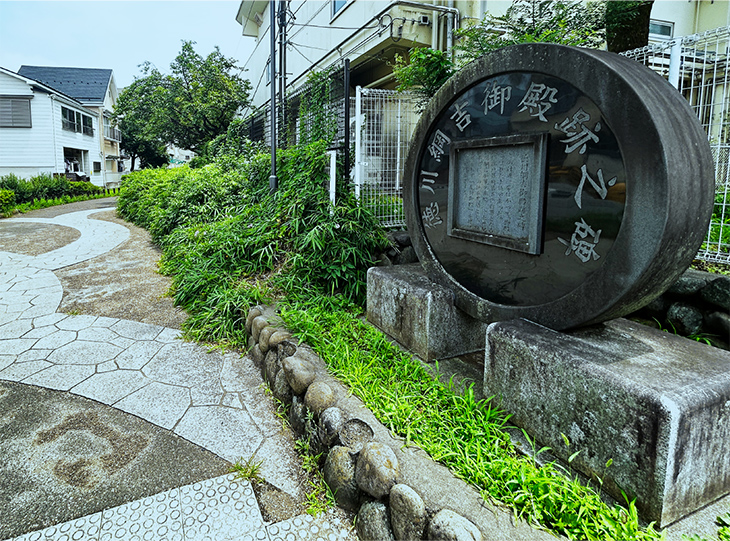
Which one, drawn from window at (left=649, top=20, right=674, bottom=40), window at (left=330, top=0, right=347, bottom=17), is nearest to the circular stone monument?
window at (left=649, top=20, right=674, bottom=40)

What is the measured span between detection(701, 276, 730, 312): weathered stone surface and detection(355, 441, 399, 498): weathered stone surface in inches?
109

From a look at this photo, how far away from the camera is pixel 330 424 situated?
296 centimetres

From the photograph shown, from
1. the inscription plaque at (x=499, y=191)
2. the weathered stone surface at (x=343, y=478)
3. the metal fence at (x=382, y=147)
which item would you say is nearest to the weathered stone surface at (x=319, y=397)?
the weathered stone surface at (x=343, y=478)

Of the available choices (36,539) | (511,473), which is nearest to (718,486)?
(511,473)

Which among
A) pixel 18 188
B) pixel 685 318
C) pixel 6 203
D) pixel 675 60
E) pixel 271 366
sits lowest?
pixel 271 366

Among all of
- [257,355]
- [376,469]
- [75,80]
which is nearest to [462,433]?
[376,469]

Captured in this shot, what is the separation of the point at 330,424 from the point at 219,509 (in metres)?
0.83

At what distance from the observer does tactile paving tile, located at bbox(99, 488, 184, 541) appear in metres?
2.52

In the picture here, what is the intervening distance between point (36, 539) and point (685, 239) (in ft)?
13.2

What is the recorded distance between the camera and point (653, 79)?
2.64 meters

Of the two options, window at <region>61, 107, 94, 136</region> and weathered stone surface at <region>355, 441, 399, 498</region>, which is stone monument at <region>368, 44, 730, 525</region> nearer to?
weathered stone surface at <region>355, 441, 399, 498</region>

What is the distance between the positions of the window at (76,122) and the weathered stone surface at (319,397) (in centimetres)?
3206

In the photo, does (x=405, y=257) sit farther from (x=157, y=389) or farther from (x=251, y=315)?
(x=157, y=389)

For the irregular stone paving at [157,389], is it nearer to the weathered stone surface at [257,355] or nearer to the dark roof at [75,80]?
the weathered stone surface at [257,355]
